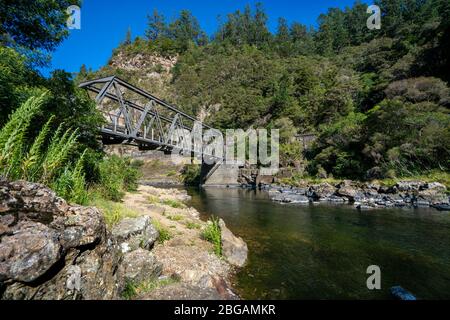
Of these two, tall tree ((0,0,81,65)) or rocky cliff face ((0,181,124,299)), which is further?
tall tree ((0,0,81,65))

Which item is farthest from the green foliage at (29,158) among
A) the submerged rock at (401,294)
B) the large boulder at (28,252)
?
the submerged rock at (401,294)

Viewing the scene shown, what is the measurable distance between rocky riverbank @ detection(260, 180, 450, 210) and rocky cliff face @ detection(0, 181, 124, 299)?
17440mm

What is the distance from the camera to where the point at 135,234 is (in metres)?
6.00

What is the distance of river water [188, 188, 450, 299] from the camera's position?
5.84 m

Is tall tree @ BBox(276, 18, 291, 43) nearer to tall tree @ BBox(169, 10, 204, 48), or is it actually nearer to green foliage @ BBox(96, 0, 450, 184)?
green foliage @ BBox(96, 0, 450, 184)

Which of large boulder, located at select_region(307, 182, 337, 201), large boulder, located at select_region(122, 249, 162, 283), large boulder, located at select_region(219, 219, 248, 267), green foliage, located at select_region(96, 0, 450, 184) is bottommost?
large boulder, located at select_region(219, 219, 248, 267)

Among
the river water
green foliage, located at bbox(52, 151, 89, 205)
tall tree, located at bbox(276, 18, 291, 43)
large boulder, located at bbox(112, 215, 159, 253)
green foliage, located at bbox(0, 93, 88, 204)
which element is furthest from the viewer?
tall tree, located at bbox(276, 18, 291, 43)

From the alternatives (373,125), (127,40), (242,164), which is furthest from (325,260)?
(127,40)

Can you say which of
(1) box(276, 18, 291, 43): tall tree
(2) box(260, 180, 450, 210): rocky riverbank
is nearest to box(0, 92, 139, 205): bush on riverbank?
(2) box(260, 180, 450, 210): rocky riverbank

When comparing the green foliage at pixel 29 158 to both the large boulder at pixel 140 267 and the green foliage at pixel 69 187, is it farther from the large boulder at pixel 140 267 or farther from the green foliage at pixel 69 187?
the large boulder at pixel 140 267

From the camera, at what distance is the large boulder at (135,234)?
560cm

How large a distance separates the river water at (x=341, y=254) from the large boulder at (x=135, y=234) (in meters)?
2.54

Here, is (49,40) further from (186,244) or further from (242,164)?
Answer: (242,164)

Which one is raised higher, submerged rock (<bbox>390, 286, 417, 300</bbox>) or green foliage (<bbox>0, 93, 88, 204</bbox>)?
green foliage (<bbox>0, 93, 88, 204</bbox>)
